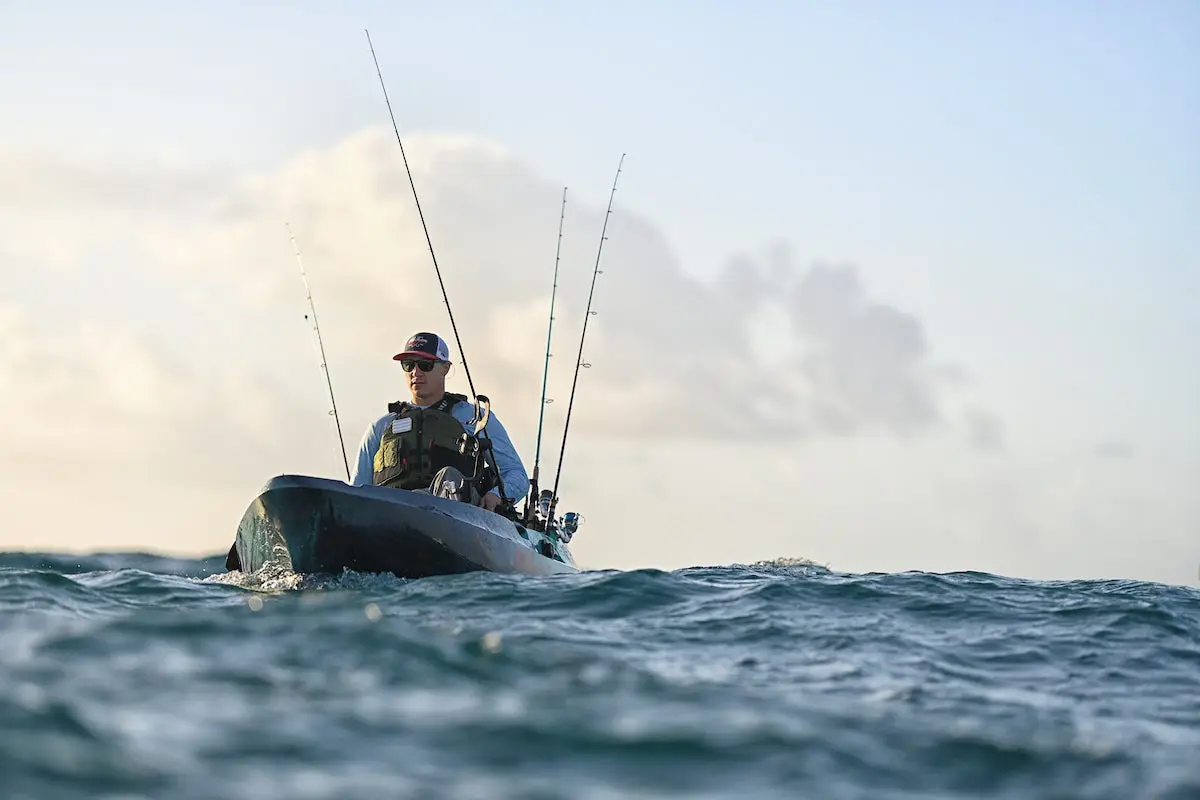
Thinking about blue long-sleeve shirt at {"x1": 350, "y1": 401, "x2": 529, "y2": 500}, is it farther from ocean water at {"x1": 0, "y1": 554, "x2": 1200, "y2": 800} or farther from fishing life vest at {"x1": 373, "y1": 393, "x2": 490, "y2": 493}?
ocean water at {"x1": 0, "y1": 554, "x2": 1200, "y2": 800}

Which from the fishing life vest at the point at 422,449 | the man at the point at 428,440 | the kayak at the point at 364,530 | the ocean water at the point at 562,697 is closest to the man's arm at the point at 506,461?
the man at the point at 428,440

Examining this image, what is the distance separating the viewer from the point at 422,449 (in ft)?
37.8

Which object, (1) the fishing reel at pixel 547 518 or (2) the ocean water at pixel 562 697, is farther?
(1) the fishing reel at pixel 547 518

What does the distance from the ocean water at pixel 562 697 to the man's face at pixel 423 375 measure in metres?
2.17

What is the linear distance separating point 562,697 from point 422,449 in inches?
225

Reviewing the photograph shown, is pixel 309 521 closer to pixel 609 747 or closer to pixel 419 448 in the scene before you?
pixel 419 448

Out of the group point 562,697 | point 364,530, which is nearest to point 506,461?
point 364,530

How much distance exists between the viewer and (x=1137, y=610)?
11.3 meters

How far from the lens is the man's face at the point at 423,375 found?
11.9 meters

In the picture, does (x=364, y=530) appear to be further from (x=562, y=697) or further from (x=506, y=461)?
(x=562, y=697)

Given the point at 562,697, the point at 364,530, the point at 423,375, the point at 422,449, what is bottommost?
the point at 562,697

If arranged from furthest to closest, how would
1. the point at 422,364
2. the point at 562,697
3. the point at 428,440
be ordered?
the point at 422,364
the point at 428,440
the point at 562,697

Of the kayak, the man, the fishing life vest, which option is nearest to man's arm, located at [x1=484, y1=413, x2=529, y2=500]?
the man

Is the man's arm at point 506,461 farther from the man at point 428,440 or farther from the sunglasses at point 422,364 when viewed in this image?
the sunglasses at point 422,364
